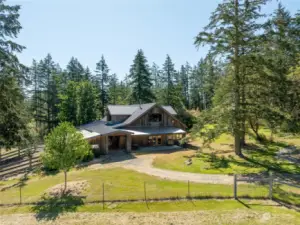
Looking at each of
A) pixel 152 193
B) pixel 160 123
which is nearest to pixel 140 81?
pixel 160 123

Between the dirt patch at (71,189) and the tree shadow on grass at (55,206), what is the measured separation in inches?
16.7

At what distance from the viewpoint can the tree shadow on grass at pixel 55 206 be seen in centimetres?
1247

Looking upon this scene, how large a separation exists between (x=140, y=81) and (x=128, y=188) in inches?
1339

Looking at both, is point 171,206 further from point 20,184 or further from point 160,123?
point 160,123

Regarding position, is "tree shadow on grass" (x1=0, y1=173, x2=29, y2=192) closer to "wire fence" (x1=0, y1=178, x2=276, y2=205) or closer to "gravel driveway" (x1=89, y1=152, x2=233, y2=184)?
"wire fence" (x1=0, y1=178, x2=276, y2=205)

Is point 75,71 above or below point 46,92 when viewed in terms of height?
above

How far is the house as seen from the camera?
2922 cm

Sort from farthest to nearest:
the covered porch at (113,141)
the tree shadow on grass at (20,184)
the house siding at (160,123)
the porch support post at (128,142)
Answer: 1. the house siding at (160,123)
2. the porch support post at (128,142)
3. the covered porch at (113,141)
4. the tree shadow on grass at (20,184)

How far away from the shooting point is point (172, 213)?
12234 millimetres

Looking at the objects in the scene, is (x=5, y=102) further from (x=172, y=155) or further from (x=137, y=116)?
(x=137, y=116)

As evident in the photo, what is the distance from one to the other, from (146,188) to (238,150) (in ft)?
39.2

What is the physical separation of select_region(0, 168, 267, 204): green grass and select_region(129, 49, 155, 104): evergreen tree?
1165 inches

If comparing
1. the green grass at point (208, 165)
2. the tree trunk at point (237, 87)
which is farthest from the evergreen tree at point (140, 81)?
the tree trunk at point (237, 87)

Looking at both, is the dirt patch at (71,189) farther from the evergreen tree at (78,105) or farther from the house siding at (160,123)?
the evergreen tree at (78,105)
